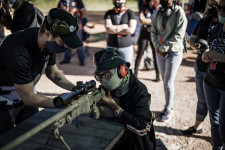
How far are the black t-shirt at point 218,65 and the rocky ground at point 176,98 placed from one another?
1.43 m

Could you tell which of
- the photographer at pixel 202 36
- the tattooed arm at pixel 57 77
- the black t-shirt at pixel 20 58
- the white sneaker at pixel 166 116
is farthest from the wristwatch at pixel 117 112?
the white sneaker at pixel 166 116

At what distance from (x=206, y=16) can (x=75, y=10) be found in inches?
180

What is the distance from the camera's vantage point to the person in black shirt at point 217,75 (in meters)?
2.84

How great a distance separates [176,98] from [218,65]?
9.54ft

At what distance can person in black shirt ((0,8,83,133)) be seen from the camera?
7.32ft

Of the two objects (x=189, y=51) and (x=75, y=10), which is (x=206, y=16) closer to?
(x=75, y=10)

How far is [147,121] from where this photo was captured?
246 centimetres

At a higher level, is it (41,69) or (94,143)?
(41,69)

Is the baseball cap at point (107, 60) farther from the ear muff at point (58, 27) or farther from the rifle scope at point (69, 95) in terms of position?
the ear muff at point (58, 27)

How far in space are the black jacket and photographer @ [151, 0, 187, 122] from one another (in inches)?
→ 68.1

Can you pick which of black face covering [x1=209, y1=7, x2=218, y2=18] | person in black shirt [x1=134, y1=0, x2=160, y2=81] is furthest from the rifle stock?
person in black shirt [x1=134, y1=0, x2=160, y2=81]

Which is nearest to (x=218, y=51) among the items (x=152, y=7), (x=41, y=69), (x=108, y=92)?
(x=108, y=92)

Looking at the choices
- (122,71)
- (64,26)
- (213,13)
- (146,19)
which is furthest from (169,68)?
(64,26)

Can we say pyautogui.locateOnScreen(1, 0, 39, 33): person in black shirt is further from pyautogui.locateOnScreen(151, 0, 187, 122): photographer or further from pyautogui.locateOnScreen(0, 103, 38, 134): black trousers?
pyautogui.locateOnScreen(151, 0, 187, 122): photographer
